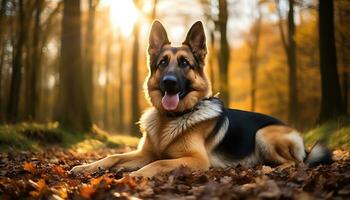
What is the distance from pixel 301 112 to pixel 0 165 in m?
21.8

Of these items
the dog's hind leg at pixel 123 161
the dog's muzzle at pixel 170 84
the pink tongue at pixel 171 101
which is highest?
the dog's muzzle at pixel 170 84

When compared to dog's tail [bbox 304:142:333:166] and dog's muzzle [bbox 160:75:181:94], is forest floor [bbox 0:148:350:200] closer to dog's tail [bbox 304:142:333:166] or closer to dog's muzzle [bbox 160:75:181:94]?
dog's tail [bbox 304:142:333:166]

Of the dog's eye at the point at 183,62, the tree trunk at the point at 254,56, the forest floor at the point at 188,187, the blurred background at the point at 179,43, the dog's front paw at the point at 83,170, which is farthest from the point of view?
the tree trunk at the point at 254,56

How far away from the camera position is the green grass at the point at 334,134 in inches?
307

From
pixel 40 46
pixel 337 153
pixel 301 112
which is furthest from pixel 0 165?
pixel 301 112

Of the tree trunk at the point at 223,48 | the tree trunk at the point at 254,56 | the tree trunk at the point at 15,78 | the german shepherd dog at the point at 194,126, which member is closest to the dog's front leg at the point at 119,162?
the german shepherd dog at the point at 194,126

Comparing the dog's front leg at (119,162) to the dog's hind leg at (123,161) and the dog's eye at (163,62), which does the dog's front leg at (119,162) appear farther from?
the dog's eye at (163,62)

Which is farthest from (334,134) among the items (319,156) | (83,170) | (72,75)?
(72,75)

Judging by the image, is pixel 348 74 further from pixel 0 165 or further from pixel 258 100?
pixel 0 165

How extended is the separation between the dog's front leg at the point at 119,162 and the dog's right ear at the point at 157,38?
1.76 metres

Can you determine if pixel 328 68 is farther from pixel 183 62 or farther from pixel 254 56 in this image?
pixel 254 56

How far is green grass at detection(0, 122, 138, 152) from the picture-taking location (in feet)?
28.6

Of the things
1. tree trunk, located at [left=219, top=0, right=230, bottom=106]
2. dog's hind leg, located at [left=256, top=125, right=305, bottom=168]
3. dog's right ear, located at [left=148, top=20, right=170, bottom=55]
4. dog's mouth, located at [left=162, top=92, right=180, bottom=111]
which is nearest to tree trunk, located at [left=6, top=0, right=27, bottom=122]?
tree trunk, located at [left=219, top=0, right=230, bottom=106]

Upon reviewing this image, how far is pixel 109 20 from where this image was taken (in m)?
27.6
